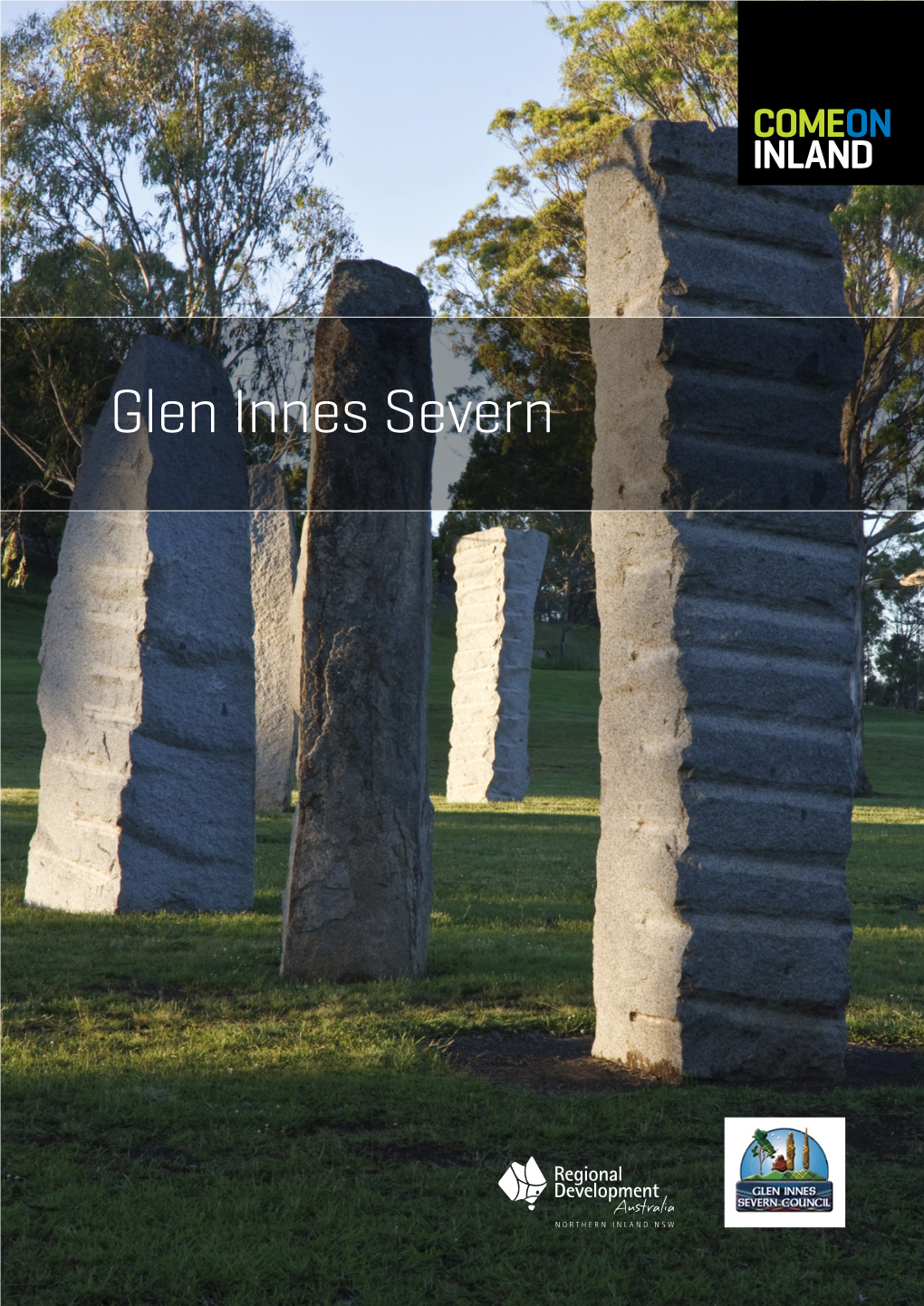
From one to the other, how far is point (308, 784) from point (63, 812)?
2.65 metres

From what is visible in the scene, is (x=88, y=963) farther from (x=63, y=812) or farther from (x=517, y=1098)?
(x=517, y=1098)

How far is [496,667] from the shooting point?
52.2ft

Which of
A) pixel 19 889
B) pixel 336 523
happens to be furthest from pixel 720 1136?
pixel 19 889

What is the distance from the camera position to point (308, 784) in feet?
18.5

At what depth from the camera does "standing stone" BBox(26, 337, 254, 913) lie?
7348mm

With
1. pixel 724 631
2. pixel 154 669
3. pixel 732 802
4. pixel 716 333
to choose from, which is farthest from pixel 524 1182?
pixel 154 669

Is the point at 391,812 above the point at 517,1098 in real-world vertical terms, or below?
above

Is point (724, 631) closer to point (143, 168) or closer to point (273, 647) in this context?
point (273, 647)

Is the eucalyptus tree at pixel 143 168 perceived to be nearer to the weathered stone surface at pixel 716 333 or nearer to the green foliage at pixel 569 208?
the green foliage at pixel 569 208

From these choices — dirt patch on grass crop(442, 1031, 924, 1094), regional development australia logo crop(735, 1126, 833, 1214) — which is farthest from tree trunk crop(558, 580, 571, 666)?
regional development australia logo crop(735, 1126, 833, 1214)

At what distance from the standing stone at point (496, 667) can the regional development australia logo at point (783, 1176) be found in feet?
39.0

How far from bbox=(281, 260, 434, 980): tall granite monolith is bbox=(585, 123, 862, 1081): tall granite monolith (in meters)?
1.34

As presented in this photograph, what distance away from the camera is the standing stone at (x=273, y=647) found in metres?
12.5

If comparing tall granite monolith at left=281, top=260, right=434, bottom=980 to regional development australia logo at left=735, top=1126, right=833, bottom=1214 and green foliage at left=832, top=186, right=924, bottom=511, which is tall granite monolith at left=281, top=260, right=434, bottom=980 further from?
green foliage at left=832, top=186, right=924, bottom=511
